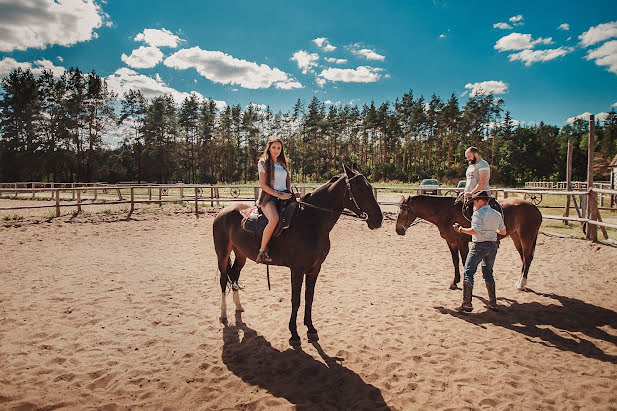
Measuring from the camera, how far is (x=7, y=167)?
132 ft

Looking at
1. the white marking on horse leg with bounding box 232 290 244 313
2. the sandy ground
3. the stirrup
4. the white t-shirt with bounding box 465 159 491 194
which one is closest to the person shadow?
the sandy ground

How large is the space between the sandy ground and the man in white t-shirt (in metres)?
2.03

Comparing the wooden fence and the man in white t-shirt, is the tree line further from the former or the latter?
the man in white t-shirt

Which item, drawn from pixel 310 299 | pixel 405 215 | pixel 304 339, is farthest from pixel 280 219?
pixel 405 215

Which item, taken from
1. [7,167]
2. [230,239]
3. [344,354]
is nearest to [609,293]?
[344,354]

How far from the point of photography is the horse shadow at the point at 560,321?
13.1 ft

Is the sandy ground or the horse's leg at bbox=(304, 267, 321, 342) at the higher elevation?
the horse's leg at bbox=(304, 267, 321, 342)

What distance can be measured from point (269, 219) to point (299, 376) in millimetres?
1863

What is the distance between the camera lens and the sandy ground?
3.07 meters

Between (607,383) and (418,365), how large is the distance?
6.21ft

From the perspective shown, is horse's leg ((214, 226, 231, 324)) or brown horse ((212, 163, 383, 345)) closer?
brown horse ((212, 163, 383, 345))

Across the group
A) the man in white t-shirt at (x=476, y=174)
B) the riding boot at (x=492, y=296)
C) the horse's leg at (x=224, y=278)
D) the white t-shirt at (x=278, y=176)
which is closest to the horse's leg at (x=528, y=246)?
the man in white t-shirt at (x=476, y=174)

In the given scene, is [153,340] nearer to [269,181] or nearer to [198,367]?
[198,367]

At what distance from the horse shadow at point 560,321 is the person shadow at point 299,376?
247cm
